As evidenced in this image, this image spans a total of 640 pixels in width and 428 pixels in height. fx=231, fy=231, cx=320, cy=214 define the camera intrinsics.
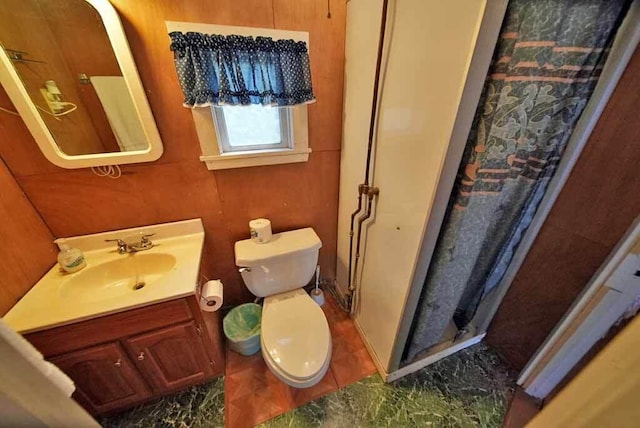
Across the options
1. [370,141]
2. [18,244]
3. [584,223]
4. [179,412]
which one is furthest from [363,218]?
[18,244]

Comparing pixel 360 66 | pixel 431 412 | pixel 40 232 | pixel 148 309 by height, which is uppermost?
pixel 360 66

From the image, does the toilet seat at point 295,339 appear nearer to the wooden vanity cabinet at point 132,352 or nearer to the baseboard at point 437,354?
the wooden vanity cabinet at point 132,352

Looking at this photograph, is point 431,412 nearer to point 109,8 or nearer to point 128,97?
point 128,97

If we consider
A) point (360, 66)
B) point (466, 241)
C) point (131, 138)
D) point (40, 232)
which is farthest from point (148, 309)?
point (360, 66)

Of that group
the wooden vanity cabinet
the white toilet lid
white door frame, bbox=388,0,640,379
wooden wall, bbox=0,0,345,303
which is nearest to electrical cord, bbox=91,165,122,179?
wooden wall, bbox=0,0,345,303

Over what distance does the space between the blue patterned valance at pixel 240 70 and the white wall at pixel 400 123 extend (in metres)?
0.30

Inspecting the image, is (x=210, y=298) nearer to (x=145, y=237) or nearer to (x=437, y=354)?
(x=145, y=237)

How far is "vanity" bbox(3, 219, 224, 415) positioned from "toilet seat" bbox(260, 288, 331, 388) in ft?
1.09

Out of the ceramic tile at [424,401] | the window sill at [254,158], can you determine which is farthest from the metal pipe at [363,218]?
the ceramic tile at [424,401]

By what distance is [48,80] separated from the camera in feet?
3.16

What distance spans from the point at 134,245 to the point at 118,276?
170 mm

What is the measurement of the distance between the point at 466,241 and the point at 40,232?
76.4 inches

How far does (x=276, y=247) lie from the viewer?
142 cm

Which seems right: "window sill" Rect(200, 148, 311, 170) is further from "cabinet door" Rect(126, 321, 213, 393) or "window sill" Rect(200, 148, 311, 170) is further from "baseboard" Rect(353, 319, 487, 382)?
"baseboard" Rect(353, 319, 487, 382)
